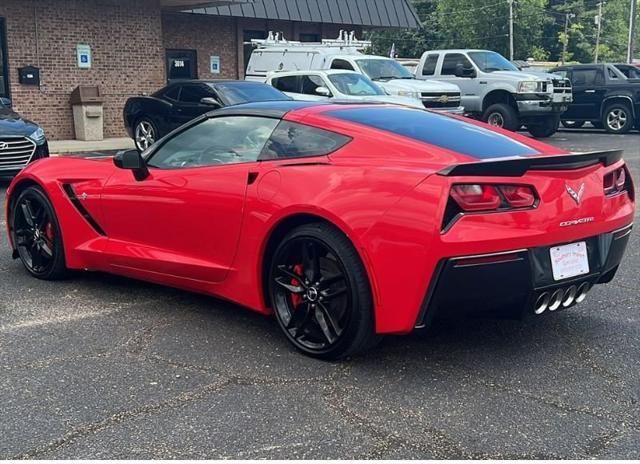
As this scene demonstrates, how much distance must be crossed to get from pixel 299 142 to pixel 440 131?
2.61 feet

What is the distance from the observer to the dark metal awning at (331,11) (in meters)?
23.5

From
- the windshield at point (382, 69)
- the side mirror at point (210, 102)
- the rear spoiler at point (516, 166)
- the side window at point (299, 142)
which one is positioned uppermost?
the windshield at point (382, 69)

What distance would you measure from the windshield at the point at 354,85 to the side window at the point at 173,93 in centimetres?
307

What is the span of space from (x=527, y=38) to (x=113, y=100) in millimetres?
49878

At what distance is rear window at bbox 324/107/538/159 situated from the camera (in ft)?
14.0

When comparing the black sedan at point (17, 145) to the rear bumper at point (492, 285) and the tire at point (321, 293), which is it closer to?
the tire at point (321, 293)

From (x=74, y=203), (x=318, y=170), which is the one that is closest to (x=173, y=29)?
(x=74, y=203)

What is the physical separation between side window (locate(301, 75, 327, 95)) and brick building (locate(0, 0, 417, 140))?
15.3ft

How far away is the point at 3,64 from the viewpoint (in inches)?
714

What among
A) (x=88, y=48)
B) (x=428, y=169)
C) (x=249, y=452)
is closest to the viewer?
(x=249, y=452)

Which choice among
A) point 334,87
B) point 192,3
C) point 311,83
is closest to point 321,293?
point 334,87

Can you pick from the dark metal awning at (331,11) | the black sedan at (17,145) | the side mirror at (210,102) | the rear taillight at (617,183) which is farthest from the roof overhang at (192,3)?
the rear taillight at (617,183)

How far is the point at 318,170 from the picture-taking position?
13.6ft

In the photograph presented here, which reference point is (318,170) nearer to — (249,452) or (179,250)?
(179,250)
